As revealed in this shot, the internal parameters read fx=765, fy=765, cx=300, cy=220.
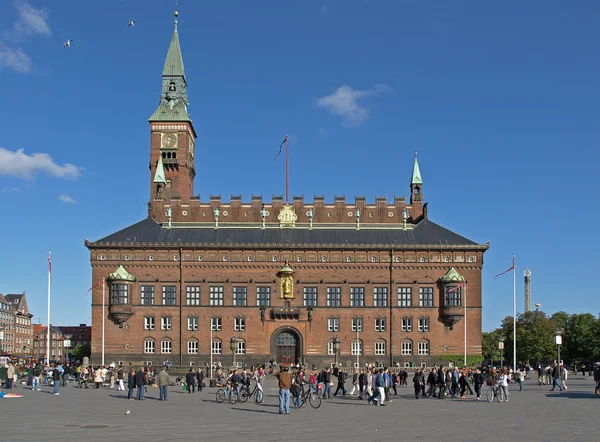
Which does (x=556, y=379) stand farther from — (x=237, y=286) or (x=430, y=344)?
(x=237, y=286)

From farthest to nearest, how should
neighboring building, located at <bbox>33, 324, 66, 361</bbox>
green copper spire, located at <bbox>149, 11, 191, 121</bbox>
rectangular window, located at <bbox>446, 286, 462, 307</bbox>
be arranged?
neighboring building, located at <bbox>33, 324, 66, 361</bbox>, green copper spire, located at <bbox>149, 11, 191, 121</bbox>, rectangular window, located at <bbox>446, 286, 462, 307</bbox>

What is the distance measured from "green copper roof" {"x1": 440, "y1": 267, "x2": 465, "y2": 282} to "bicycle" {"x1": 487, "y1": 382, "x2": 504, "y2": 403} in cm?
4249

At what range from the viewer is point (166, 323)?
81.4m

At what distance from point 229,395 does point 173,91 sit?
69895mm

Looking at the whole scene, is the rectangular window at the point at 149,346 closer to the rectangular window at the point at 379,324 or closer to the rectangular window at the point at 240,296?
the rectangular window at the point at 240,296

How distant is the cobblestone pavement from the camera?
75.4 ft

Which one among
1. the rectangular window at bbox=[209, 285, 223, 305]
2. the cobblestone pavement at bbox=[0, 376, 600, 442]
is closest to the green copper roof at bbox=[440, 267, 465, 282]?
the rectangular window at bbox=[209, 285, 223, 305]

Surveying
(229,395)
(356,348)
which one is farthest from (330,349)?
(229,395)

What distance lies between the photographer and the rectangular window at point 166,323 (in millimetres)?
81250

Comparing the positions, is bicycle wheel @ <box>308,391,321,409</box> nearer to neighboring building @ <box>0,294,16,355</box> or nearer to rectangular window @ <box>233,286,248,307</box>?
rectangular window @ <box>233,286,248,307</box>

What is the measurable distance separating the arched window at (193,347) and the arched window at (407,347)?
21.8 meters

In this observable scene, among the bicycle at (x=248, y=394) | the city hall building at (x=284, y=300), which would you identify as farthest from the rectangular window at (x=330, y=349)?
the bicycle at (x=248, y=394)

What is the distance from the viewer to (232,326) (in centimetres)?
8138

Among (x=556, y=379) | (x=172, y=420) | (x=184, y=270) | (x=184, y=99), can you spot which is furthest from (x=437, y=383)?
(x=184, y=99)
